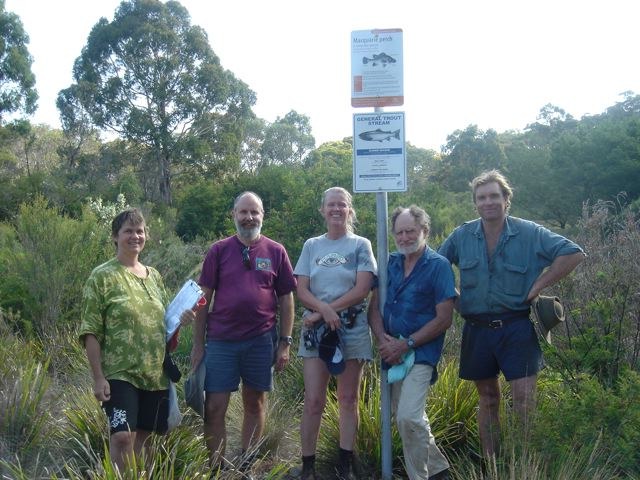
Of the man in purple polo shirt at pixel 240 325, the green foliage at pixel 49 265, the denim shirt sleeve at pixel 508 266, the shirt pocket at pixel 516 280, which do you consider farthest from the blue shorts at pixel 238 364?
the green foliage at pixel 49 265

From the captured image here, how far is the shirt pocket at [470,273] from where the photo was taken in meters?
4.49

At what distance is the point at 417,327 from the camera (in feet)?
14.2

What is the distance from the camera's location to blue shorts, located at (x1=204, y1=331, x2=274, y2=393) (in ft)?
15.6

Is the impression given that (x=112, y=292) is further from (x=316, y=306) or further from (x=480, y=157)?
(x=480, y=157)

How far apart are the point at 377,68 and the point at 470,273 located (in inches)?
58.3

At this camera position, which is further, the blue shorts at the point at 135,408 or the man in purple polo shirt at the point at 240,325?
the man in purple polo shirt at the point at 240,325

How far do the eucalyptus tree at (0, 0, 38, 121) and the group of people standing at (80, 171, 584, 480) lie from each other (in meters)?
29.0

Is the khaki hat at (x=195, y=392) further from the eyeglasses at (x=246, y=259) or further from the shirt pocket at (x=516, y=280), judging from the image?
the shirt pocket at (x=516, y=280)

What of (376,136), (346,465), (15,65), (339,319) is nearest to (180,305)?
(339,319)

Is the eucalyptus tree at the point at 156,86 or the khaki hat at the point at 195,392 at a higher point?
the eucalyptus tree at the point at 156,86

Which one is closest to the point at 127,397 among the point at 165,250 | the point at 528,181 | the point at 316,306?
the point at 316,306

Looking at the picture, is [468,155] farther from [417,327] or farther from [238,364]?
[417,327]

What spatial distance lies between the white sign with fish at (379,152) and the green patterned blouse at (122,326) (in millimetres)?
1566

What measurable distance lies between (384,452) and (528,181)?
2605 cm
